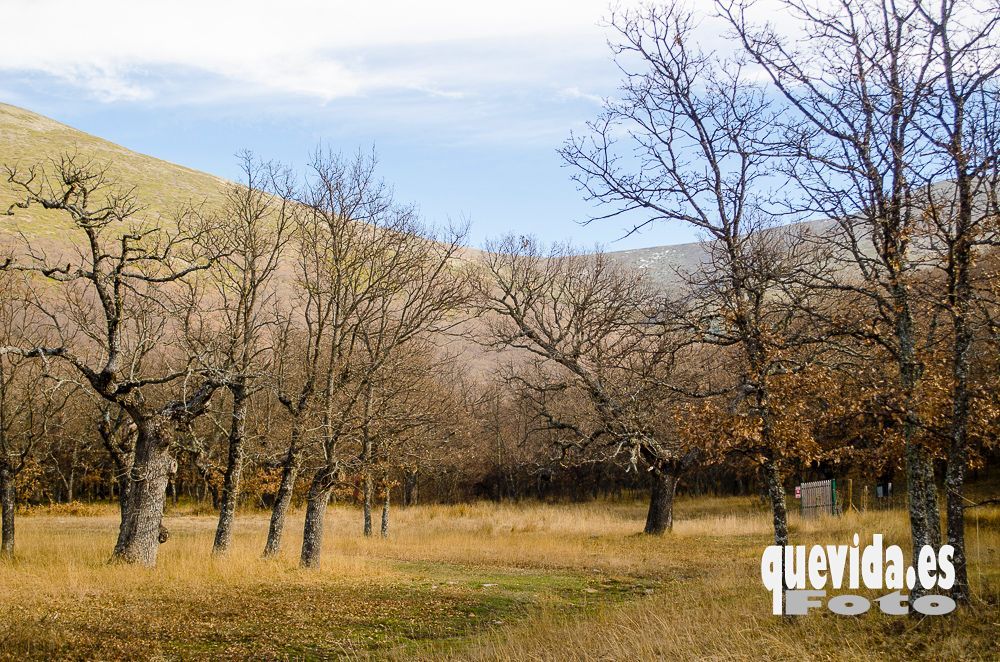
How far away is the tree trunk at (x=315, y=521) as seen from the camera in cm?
1645

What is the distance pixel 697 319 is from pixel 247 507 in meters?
43.4

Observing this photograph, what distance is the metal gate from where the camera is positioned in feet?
96.0

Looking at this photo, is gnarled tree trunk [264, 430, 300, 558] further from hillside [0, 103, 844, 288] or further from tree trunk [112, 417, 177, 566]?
hillside [0, 103, 844, 288]

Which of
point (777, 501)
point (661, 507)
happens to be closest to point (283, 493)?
point (777, 501)

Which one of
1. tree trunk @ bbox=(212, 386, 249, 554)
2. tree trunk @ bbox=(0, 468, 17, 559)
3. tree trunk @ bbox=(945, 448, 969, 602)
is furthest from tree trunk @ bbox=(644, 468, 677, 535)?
tree trunk @ bbox=(0, 468, 17, 559)

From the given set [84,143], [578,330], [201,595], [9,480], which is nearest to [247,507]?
[9,480]

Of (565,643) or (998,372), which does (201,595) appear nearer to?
(565,643)

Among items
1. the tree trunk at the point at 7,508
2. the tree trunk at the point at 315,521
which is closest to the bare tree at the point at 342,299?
the tree trunk at the point at 315,521

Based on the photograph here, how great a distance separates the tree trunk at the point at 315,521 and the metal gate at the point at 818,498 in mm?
19968

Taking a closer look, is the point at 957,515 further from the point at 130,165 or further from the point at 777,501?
the point at 130,165

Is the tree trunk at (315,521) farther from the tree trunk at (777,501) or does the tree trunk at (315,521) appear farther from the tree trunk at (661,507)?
the tree trunk at (661,507)

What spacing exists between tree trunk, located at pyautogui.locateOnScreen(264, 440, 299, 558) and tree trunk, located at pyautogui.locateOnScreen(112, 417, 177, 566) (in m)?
2.42

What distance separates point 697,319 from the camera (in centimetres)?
1036

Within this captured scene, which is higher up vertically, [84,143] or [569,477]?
[84,143]
